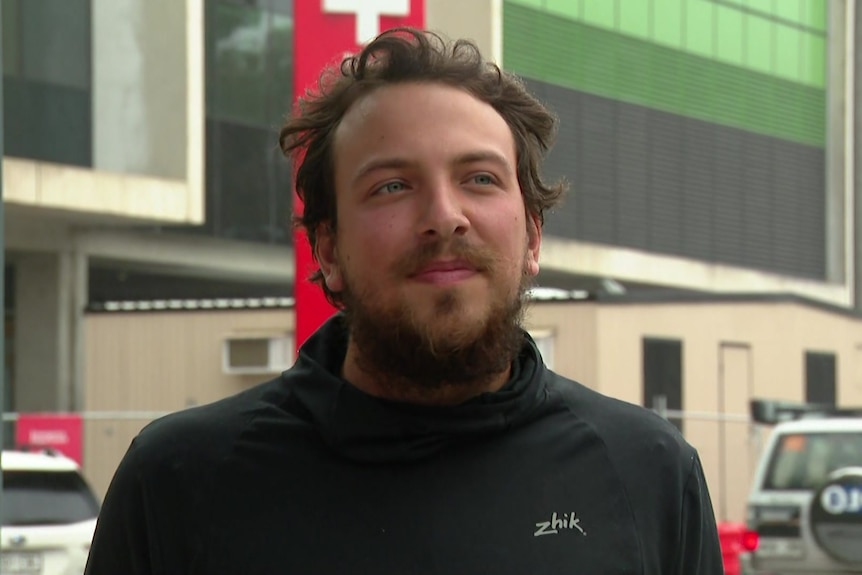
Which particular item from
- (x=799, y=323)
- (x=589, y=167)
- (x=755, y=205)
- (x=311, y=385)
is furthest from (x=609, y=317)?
(x=311, y=385)

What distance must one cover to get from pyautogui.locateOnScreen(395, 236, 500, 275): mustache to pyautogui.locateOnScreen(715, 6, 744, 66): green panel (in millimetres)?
42049

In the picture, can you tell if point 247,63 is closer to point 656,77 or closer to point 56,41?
point 56,41

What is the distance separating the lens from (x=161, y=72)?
31.0 metres

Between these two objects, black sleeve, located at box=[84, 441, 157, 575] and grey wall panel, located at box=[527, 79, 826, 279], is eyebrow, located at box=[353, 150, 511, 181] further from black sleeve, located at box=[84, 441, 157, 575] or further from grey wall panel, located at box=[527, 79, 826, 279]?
grey wall panel, located at box=[527, 79, 826, 279]

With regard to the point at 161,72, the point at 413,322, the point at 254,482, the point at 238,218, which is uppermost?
the point at 161,72

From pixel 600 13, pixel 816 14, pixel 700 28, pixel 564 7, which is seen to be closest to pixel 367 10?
pixel 564 7

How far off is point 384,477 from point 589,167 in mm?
37504

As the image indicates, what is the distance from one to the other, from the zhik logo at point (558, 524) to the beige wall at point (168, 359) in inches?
1034

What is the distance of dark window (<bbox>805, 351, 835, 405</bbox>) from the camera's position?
110 ft

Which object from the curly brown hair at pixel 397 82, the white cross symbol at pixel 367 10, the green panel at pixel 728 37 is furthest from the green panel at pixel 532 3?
the curly brown hair at pixel 397 82

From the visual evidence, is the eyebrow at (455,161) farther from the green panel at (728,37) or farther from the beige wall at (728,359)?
the green panel at (728,37)

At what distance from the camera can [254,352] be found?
28812 millimetres

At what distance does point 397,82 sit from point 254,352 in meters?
26.2

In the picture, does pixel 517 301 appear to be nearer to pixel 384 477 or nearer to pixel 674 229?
pixel 384 477
